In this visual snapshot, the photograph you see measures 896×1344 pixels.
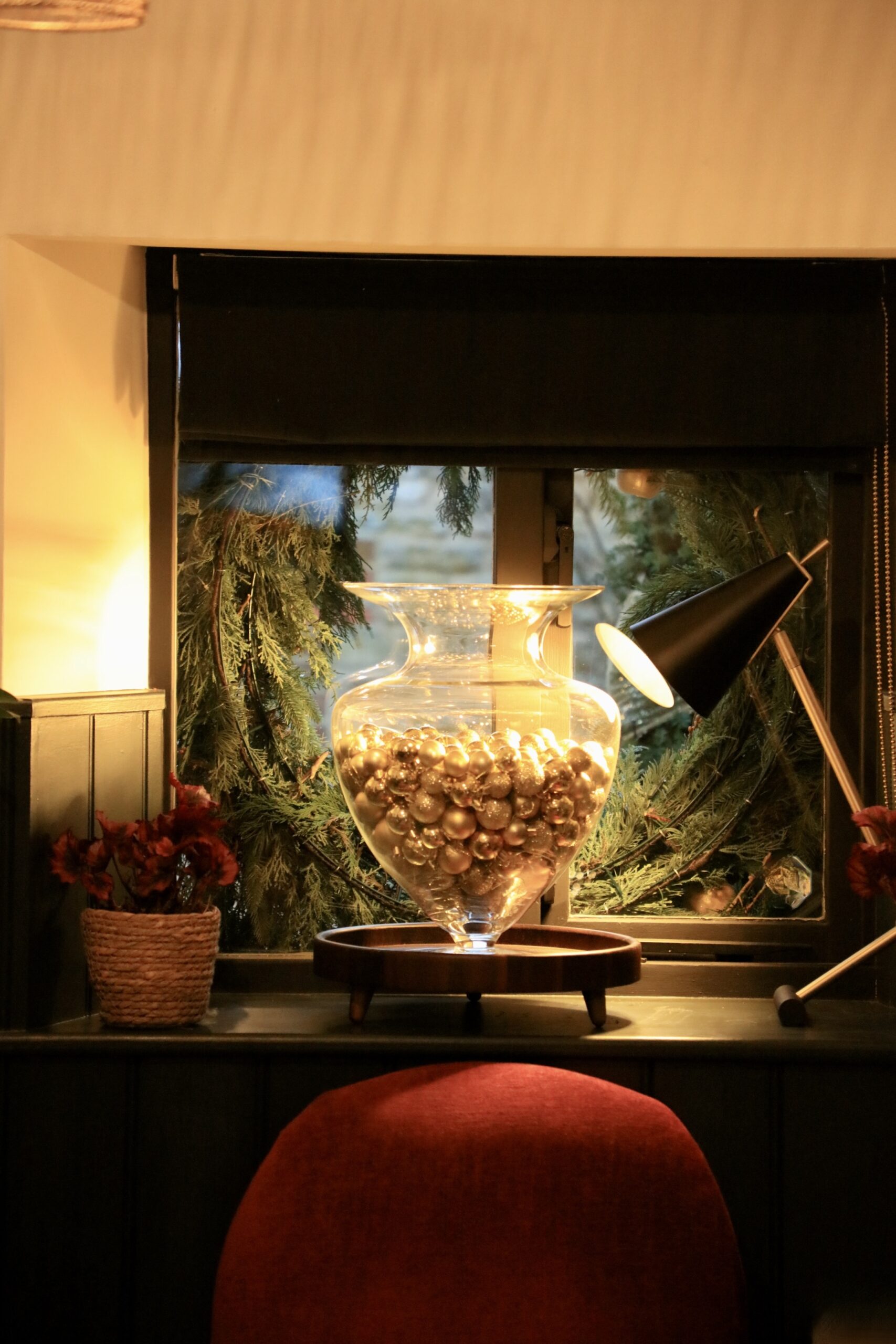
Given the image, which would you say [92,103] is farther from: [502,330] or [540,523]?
[540,523]

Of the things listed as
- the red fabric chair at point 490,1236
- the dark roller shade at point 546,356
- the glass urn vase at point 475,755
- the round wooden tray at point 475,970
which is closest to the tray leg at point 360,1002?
the round wooden tray at point 475,970

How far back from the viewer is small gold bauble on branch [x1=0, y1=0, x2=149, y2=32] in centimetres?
181

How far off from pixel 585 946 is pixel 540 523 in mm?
684

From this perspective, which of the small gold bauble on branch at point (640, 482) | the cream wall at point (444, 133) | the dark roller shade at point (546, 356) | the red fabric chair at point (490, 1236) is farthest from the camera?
the small gold bauble on branch at point (640, 482)

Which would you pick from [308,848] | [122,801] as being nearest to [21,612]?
[122,801]

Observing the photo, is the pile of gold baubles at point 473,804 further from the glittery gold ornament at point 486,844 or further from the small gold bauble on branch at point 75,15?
the small gold bauble on branch at point 75,15

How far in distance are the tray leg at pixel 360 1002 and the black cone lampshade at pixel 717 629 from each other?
602mm

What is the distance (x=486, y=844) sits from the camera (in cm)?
188

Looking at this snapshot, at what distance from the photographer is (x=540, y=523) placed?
2.33 metres

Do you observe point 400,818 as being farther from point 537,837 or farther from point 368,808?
point 537,837

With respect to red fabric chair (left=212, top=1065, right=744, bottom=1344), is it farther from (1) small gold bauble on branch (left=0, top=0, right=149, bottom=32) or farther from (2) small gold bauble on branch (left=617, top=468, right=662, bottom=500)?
(1) small gold bauble on branch (left=0, top=0, right=149, bottom=32)

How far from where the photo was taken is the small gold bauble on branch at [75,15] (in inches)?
71.2

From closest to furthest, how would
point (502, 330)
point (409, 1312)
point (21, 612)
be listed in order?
1. point (409, 1312)
2. point (21, 612)
3. point (502, 330)

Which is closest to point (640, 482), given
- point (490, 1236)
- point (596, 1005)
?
point (596, 1005)
